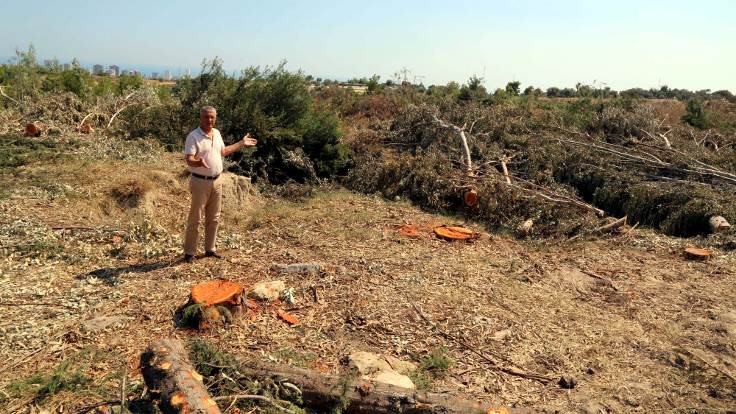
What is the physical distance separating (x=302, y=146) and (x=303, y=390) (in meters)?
7.01

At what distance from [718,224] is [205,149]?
7019 mm

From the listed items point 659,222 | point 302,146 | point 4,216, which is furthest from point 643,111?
point 4,216

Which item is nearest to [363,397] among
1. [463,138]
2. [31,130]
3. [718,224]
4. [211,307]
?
[211,307]

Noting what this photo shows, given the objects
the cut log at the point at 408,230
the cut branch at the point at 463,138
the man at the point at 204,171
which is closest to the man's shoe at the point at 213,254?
the man at the point at 204,171

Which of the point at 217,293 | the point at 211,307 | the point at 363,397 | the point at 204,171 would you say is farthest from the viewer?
the point at 204,171

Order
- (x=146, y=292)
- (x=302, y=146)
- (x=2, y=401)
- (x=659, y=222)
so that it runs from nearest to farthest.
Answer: (x=2, y=401) → (x=146, y=292) → (x=659, y=222) → (x=302, y=146)

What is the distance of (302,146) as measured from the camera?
386 inches

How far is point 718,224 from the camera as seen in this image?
735 cm

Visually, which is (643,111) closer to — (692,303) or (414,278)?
(692,303)

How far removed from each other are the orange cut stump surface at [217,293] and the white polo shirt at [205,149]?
1119 millimetres

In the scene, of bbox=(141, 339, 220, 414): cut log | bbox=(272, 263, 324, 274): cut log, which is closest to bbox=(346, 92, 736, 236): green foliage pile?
bbox=(272, 263, 324, 274): cut log

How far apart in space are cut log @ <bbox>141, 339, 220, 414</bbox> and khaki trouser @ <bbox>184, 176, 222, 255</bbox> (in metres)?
1.86

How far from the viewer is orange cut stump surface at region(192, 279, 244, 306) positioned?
4.06m

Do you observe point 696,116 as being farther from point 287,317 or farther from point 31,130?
point 31,130
